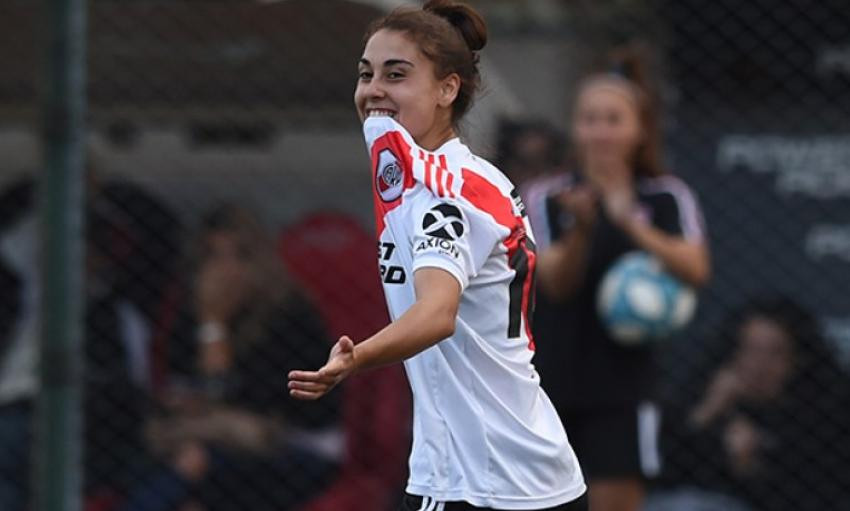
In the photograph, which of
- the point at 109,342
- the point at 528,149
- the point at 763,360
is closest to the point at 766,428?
the point at 763,360

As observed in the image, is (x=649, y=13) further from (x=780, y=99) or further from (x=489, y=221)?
(x=489, y=221)

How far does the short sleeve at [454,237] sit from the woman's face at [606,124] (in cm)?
232

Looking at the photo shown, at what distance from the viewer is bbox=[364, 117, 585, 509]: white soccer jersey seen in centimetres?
279

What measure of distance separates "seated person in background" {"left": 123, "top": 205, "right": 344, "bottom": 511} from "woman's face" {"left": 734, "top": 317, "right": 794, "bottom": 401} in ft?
4.53

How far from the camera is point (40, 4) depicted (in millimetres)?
5188

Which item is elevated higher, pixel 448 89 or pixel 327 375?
pixel 448 89

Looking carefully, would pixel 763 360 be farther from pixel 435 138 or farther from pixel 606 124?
pixel 435 138

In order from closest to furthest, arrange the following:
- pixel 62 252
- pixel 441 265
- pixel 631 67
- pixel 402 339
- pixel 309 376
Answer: pixel 309 376
pixel 402 339
pixel 441 265
pixel 62 252
pixel 631 67

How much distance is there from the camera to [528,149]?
576 centimetres

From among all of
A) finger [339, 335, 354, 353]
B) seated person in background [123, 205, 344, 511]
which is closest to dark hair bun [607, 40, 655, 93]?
seated person in background [123, 205, 344, 511]

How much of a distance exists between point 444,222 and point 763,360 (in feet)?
10.7

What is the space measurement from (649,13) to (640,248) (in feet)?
3.91

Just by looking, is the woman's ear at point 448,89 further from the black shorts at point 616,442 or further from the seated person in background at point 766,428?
the seated person in background at point 766,428

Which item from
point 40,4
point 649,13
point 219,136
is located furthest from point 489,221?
point 219,136
